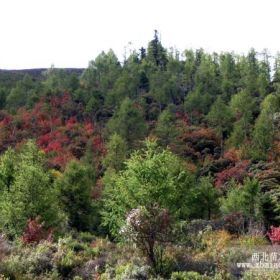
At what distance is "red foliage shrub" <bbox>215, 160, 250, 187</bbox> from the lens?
2074 inches

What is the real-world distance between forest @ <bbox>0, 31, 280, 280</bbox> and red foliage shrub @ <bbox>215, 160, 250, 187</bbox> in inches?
6.8

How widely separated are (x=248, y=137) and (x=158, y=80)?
25346 millimetres

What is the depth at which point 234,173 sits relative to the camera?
5394 centimetres

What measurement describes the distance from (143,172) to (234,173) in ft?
103

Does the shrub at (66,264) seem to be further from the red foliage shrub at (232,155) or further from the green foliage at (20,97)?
the green foliage at (20,97)

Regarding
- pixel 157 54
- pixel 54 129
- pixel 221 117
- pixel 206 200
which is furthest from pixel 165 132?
pixel 157 54

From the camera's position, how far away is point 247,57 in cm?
10044

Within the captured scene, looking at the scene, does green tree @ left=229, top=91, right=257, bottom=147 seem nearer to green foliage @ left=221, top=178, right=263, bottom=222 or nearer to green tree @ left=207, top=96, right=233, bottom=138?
green tree @ left=207, top=96, right=233, bottom=138

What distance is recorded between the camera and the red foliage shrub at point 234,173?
52.7 meters

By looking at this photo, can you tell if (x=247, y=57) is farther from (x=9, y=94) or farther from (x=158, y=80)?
(x=9, y=94)

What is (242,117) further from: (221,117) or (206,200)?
(206,200)

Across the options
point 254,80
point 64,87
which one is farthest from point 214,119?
point 64,87

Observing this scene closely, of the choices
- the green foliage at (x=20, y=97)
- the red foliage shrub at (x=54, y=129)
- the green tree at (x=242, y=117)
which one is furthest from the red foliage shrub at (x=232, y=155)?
the green foliage at (x=20, y=97)

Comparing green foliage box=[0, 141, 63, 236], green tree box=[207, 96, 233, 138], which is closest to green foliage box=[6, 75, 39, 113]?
green tree box=[207, 96, 233, 138]
